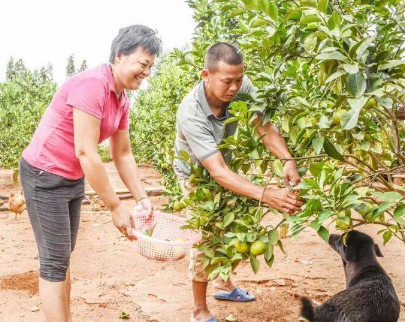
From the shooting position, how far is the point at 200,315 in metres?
3.74

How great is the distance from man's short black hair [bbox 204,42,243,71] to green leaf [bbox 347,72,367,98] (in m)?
1.40

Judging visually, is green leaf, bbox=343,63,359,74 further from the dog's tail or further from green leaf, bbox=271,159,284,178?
the dog's tail

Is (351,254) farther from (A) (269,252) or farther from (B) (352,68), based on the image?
(B) (352,68)

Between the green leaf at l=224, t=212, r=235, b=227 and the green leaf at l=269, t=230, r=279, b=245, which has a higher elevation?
the green leaf at l=224, t=212, r=235, b=227

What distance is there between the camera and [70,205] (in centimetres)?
313

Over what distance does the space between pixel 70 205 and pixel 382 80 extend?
202cm

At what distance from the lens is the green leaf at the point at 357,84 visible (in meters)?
1.68

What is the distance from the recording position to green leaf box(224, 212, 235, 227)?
2.78 metres

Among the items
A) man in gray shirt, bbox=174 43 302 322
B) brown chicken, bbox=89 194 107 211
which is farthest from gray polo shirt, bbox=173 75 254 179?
brown chicken, bbox=89 194 107 211

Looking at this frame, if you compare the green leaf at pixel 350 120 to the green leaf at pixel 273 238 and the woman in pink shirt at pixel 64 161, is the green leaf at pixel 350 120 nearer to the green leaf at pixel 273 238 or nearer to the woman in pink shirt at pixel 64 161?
the green leaf at pixel 273 238

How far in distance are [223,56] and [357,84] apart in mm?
1496

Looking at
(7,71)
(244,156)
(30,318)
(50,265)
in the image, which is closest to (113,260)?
(30,318)

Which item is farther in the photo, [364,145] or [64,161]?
[64,161]

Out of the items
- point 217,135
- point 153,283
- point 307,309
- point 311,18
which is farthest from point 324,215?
point 153,283
